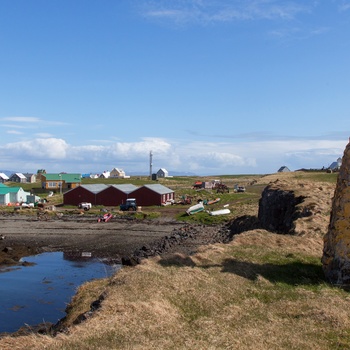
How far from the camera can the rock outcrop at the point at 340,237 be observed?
58.9 ft

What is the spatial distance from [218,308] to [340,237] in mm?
6378

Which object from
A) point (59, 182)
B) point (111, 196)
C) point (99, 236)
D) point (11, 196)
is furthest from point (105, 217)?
point (59, 182)

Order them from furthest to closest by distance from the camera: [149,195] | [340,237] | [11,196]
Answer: [11,196]
[149,195]
[340,237]

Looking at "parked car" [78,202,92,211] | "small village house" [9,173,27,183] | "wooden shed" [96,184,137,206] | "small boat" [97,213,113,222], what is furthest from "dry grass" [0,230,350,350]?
"small village house" [9,173,27,183]

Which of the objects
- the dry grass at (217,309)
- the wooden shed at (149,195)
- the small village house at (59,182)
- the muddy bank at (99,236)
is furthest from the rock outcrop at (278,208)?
the small village house at (59,182)

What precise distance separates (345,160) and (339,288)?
5.51 meters

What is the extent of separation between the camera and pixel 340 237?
59.6 feet

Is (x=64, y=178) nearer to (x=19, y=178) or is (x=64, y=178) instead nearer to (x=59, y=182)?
(x=59, y=182)

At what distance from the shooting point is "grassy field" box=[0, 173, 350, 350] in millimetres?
12055

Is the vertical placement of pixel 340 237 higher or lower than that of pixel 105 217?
higher

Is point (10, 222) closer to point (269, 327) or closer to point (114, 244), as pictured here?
point (114, 244)

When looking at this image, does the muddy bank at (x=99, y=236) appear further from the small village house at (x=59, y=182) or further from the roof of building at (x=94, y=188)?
the small village house at (x=59, y=182)

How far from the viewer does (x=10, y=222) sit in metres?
69.1

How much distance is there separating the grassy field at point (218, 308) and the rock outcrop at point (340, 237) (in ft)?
2.19
